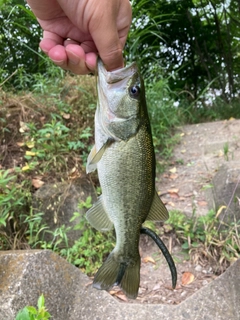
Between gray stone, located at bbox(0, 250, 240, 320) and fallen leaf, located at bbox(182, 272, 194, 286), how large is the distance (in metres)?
0.34

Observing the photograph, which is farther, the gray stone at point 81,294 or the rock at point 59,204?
the rock at point 59,204

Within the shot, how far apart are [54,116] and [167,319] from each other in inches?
89.5

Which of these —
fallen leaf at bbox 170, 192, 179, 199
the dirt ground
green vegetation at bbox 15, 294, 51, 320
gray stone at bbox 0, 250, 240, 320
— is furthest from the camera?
fallen leaf at bbox 170, 192, 179, 199

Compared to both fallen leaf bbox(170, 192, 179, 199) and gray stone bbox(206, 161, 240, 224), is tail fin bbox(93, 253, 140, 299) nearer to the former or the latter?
gray stone bbox(206, 161, 240, 224)

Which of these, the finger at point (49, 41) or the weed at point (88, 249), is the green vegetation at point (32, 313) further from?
the weed at point (88, 249)

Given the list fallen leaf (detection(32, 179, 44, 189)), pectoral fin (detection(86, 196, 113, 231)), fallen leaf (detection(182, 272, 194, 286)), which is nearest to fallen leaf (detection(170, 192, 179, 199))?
fallen leaf (detection(182, 272, 194, 286))

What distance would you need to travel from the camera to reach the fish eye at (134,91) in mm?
1504

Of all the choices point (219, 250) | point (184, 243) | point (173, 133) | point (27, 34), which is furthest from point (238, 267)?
point (27, 34)

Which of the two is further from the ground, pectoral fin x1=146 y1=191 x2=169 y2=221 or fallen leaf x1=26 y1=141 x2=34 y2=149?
pectoral fin x1=146 y1=191 x2=169 y2=221

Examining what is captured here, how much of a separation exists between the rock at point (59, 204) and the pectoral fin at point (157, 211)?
5.59 ft

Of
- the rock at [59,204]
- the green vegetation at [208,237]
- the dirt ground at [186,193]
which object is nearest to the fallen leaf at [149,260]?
the dirt ground at [186,193]

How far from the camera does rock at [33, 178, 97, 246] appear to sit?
320cm

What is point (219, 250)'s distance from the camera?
2998mm

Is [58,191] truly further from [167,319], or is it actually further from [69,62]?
[69,62]
